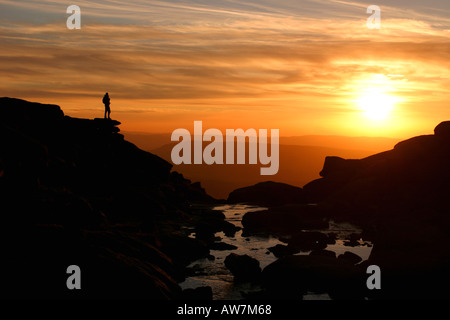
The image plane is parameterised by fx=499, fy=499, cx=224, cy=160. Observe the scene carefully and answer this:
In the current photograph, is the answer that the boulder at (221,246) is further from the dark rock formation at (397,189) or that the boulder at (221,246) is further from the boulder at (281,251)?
the dark rock formation at (397,189)

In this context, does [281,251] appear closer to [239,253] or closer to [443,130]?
[239,253]

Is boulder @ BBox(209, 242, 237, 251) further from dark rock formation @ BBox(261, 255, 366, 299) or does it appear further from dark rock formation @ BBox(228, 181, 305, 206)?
dark rock formation @ BBox(228, 181, 305, 206)

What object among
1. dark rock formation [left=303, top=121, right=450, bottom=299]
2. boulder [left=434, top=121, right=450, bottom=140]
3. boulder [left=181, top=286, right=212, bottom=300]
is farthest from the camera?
boulder [left=434, top=121, right=450, bottom=140]

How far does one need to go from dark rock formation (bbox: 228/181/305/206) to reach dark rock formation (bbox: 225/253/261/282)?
4376 cm

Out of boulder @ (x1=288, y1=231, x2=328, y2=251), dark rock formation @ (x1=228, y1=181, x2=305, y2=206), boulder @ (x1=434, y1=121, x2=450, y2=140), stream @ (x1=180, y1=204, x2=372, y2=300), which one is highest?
boulder @ (x1=434, y1=121, x2=450, y2=140)

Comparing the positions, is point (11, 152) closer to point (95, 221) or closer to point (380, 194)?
point (95, 221)

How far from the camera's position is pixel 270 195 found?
7669cm

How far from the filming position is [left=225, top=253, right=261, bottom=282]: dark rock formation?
31109 millimetres

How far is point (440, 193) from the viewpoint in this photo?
5494cm

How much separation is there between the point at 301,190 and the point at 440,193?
2617cm

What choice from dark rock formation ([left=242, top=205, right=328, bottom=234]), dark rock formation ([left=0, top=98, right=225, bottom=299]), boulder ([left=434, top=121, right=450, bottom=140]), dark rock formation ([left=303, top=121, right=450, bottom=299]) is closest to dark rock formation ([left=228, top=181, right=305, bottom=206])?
dark rock formation ([left=303, top=121, right=450, bottom=299])

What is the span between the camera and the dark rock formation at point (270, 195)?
76.0 metres

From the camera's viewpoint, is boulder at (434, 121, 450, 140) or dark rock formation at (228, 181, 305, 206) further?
A: dark rock formation at (228, 181, 305, 206)
